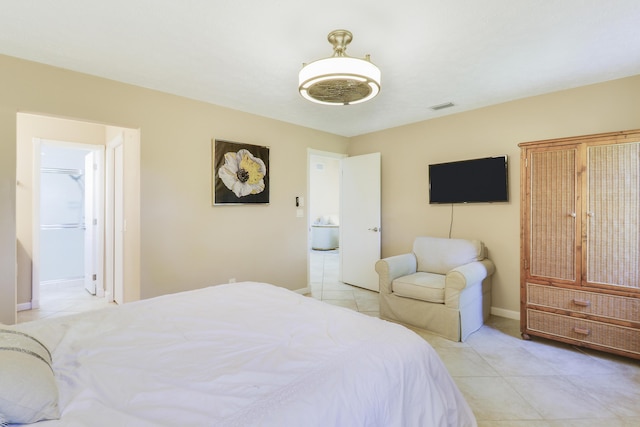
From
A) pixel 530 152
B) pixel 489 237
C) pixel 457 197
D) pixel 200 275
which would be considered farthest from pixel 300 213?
pixel 530 152

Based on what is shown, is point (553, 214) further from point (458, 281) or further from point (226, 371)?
point (226, 371)

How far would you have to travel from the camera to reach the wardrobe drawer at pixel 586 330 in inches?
96.2

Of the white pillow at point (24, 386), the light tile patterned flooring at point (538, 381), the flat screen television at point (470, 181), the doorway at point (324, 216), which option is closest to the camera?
the white pillow at point (24, 386)

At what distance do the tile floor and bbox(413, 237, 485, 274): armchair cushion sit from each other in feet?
13.2

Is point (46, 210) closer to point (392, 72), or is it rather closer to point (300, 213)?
point (300, 213)

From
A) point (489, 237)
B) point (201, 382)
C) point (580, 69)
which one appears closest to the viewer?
point (201, 382)

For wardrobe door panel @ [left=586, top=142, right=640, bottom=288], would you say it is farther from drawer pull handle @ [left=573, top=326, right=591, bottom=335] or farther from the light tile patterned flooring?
the light tile patterned flooring

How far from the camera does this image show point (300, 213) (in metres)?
4.50

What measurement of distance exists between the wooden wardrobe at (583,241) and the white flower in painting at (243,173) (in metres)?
2.91

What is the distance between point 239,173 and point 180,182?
71 cm

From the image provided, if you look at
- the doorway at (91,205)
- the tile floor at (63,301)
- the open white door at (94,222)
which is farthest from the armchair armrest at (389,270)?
the open white door at (94,222)

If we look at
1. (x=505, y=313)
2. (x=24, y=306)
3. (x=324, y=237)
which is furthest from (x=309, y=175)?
(x=324, y=237)

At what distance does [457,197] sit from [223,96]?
3040 mm

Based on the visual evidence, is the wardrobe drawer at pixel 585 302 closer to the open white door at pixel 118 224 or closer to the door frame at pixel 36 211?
the open white door at pixel 118 224
